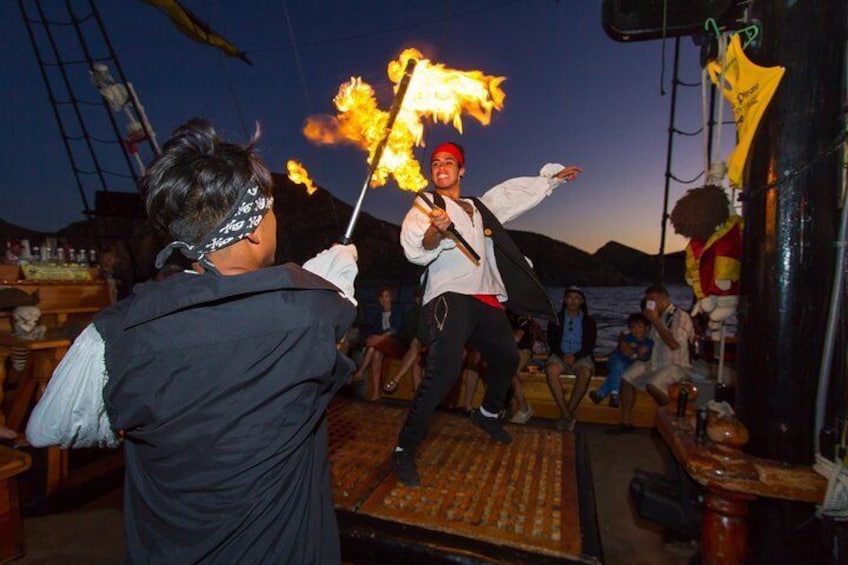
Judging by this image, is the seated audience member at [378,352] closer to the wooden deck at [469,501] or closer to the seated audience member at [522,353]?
the seated audience member at [522,353]

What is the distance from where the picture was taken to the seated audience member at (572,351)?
6.84m

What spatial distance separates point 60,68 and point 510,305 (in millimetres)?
12119

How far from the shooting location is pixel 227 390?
1.28m

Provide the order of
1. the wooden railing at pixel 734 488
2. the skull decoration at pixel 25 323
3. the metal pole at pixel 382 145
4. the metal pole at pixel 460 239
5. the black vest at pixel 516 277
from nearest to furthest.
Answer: the wooden railing at pixel 734 488, the metal pole at pixel 382 145, the metal pole at pixel 460 239, the black vest at pixel 516 277, the skull decoration at pixel 25 323

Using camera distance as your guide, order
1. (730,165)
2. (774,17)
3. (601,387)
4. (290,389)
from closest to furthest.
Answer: (290,389), (774,17), (730,165), (601,387)

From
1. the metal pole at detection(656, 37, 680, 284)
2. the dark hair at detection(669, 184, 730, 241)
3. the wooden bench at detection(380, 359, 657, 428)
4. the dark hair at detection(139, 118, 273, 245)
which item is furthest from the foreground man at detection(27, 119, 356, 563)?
the metal pole at detection(656, 37, 680, 284)

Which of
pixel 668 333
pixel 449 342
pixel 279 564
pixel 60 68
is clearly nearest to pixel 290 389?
pixel 279 564

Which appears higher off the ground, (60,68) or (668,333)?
(60,68)

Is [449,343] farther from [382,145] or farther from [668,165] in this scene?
[668,165]

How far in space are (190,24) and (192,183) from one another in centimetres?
1254

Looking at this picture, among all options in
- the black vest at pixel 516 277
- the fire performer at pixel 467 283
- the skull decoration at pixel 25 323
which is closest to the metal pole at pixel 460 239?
the fire performer at pixel 467 283

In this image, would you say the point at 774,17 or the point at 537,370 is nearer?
the point at 774,17

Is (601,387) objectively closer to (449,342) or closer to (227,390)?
(449,342)

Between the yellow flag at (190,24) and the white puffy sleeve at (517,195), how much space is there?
328 inches
